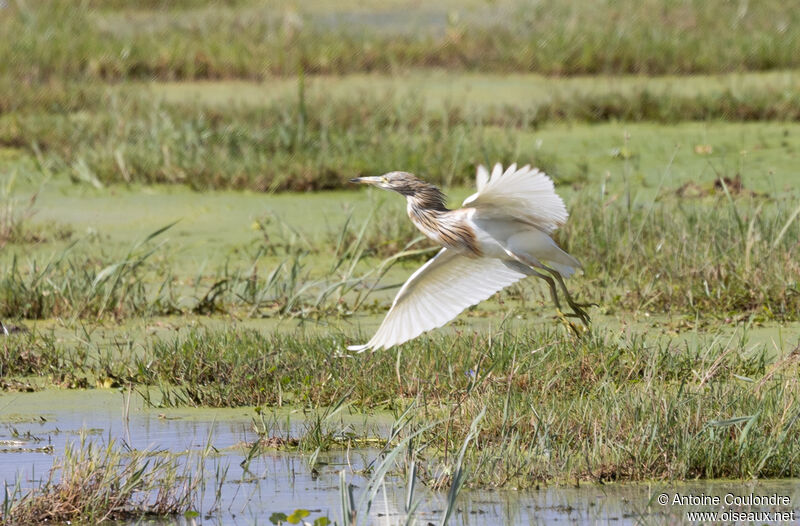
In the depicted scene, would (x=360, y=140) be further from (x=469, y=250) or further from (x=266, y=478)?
(x=266, y=478)

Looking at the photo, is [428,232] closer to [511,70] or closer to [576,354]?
[576,354]

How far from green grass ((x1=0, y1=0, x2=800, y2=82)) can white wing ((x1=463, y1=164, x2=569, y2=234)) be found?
27.4ft

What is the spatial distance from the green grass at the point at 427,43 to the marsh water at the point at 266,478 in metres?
8.09

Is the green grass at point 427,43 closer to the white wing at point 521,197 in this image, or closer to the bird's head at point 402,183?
the bird's head at point 402,183

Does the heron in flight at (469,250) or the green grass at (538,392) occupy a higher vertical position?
the heron in flight at (469,250)

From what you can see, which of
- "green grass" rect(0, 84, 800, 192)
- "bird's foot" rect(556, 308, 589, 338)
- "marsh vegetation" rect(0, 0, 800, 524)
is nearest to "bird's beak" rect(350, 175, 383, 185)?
"marsh vegetation" rect(0, 0, 800, 524)

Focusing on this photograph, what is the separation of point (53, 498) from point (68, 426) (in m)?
1.24

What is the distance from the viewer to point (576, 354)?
17.2ft

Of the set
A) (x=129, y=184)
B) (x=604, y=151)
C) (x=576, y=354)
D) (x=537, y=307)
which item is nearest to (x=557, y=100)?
(x=604, y=151)

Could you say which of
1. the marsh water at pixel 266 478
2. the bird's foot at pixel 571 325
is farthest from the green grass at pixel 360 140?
the marsh water at pixel 266 478

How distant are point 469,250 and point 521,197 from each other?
0.53 m

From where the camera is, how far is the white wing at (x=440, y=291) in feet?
16.4

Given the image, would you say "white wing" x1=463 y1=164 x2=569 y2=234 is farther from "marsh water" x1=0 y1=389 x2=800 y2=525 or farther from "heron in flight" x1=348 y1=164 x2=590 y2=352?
"marsh water" x1=0 y1=389 x2=800 y2=525

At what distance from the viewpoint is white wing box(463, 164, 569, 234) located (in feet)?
14.9
